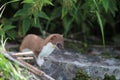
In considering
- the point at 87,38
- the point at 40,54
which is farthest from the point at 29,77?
the point at 87,38

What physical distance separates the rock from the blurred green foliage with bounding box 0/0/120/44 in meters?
0.35

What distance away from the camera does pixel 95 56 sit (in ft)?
15.0

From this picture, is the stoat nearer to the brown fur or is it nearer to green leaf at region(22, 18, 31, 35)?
the brown fur

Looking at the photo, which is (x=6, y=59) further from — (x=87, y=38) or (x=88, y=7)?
(x=87, y=38)

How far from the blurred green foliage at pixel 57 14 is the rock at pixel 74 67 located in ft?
1.14

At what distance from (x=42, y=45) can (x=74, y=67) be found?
14.8 inches

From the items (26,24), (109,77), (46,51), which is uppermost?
(26,24)

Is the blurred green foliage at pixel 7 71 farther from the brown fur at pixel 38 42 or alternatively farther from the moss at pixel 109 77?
the moss at pixel 109 77

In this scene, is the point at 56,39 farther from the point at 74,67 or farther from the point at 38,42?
the point at 74,67

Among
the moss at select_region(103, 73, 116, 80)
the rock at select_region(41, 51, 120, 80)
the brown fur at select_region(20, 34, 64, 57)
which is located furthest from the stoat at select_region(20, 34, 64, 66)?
the moss at select_region(103, 73, 116, 80)

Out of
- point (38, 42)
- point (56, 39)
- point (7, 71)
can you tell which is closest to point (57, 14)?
point (38, 42)

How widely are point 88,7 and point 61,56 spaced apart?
53 cm

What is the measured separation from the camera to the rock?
3984 millimetres

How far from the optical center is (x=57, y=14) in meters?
4.54
